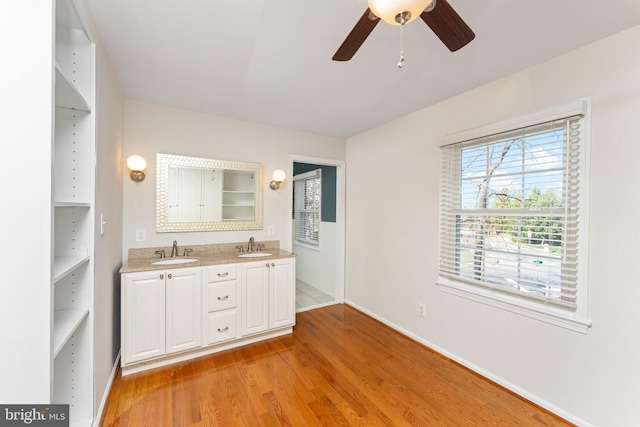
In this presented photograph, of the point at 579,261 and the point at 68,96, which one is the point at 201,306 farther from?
the point at 579,261

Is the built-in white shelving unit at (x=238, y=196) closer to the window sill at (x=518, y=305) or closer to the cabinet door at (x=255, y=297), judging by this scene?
the cabinet door at (x=255, y=297)

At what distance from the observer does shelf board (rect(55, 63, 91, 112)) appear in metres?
1.20

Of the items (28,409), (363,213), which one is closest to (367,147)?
(363,213)

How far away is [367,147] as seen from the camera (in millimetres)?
3490

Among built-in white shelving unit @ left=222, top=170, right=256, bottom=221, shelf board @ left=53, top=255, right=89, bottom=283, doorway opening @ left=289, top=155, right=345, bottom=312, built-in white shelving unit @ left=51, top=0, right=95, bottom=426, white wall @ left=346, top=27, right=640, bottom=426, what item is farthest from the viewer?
doorway opening @ left=289, top=155, right=345, bottom=312

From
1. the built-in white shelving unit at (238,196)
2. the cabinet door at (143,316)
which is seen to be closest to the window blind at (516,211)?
the built-in white shelving unit at (238,196)

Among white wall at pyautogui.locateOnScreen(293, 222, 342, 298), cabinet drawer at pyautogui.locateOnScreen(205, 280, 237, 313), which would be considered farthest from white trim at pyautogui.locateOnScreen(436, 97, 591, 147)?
cabinet drawer at pyautogui.locateOnScreen(205, 280, 237, 313)

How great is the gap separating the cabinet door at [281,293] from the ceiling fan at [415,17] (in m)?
2.13

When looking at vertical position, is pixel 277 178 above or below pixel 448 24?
below

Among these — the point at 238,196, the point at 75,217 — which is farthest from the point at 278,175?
the point at 75,217

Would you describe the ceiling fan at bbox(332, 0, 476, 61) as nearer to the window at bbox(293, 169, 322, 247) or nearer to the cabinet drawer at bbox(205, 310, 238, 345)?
the cabinet drawer at bbox(205, 310, 238, 345)

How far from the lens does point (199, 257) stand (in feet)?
8.90

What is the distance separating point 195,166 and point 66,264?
5.70ft

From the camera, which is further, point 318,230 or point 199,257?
point 318,230
